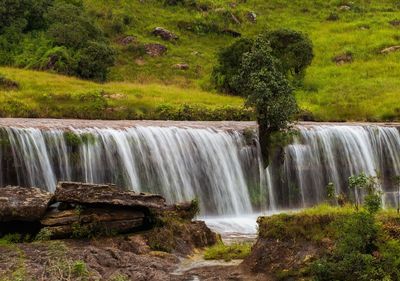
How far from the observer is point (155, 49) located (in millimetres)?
64125

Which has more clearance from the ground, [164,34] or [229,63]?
[164,34]

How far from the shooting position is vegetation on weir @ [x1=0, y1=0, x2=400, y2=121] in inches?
1907

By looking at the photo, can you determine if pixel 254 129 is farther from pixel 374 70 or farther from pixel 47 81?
pixel 374 70

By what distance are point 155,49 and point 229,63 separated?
13645mm

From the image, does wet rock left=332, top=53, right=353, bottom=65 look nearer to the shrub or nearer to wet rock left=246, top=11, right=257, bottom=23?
wet rock left=246, top=11, right=257, bottom=23

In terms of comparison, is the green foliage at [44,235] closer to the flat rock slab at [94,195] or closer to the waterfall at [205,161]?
the flat rock slab at [94,195]

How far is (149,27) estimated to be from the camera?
69125 mm

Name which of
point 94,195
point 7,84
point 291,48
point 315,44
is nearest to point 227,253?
point 94,195

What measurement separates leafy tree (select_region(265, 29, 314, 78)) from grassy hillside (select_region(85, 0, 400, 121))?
93.7 inches

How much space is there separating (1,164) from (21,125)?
10.7 ft

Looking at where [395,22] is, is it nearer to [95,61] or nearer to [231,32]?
[231,32]

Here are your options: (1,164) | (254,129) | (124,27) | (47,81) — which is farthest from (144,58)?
(1,164)

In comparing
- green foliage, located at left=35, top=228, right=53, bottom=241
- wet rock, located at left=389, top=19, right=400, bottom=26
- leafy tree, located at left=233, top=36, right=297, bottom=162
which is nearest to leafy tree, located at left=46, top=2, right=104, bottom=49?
leafy tree, located at left=233, top=36, right=297, bottom=162

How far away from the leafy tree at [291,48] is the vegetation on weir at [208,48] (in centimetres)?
218
